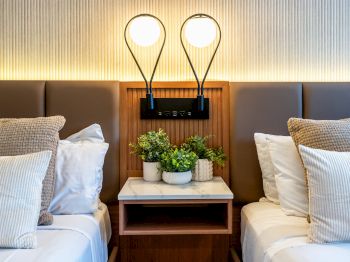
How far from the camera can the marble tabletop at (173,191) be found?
1.47 metres

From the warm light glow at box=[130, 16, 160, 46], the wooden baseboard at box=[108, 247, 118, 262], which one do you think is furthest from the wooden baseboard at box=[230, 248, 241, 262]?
the warm light glow at box=[130, 16, 160, 46]

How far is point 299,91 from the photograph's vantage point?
70.4 inches

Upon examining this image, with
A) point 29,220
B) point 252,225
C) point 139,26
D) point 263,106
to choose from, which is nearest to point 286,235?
point 252,225

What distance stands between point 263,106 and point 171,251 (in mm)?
903

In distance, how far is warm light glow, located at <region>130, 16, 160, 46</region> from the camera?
1733mm

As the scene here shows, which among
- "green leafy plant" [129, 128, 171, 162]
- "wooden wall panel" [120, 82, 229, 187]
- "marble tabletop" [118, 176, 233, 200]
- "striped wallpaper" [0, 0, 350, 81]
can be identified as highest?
"striped wallpaper" [0, 0, 350, 81]

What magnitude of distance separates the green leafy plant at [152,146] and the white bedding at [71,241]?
1.10 feet

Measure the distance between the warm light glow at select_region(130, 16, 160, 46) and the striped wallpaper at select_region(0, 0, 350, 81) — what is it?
145 millimetres

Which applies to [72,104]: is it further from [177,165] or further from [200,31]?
[200,31]

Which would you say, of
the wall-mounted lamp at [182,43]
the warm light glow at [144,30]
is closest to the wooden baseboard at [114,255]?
the wall-mounted lamp at [182,43]

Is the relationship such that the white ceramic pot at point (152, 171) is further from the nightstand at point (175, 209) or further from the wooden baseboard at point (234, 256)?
the wooden baseboard at point (234, 256)

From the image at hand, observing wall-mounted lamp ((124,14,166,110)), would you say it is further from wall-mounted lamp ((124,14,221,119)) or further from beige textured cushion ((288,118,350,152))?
beige textured cushion ((288,118,350,152))

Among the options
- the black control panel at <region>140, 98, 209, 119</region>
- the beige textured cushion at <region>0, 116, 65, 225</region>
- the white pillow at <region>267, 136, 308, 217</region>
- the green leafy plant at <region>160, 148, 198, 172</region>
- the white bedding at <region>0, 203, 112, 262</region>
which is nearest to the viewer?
the white bedding at <region>0, 203, 112, 262</region>

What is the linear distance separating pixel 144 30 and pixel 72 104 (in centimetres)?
53
